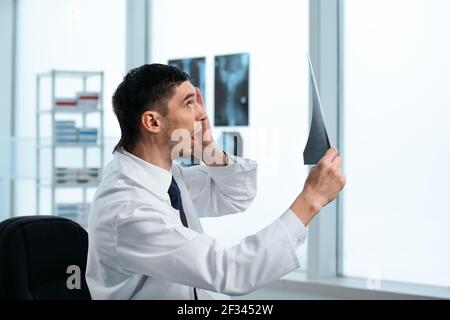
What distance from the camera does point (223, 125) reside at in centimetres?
439

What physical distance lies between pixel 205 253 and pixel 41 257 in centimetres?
53

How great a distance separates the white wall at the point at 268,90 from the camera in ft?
13.2

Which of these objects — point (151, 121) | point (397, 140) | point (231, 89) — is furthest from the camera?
point (231, 89)

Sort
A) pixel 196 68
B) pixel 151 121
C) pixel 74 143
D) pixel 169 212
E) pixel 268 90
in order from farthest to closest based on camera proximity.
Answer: pixel 74 143, pixel 196 68, pixel 268 90, pixel 151 121, pixel 169 212

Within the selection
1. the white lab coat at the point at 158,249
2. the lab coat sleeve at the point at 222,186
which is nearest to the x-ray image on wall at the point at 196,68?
the lab coat sleeve at the point at 222,186

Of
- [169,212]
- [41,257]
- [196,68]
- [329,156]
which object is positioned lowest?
[41,257]

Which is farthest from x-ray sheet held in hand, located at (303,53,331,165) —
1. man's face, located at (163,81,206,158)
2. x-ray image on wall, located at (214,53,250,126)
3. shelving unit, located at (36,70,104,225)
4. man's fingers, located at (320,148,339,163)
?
A: shelving unit, located at (36,70,104,225)

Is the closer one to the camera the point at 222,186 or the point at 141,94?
the point at 141,94

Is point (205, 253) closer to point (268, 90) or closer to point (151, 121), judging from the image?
point (151, 121)

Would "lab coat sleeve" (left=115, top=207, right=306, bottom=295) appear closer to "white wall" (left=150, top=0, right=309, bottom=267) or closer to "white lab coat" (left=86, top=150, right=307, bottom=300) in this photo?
"white lab coat" (left=86, top=150, right=307, bottom=300)

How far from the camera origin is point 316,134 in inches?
53.7

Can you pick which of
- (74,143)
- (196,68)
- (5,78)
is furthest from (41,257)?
(5,78)

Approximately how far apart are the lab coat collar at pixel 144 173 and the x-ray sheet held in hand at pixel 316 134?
0.35 meters

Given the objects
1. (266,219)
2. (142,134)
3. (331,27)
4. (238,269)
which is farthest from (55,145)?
(238,269)
